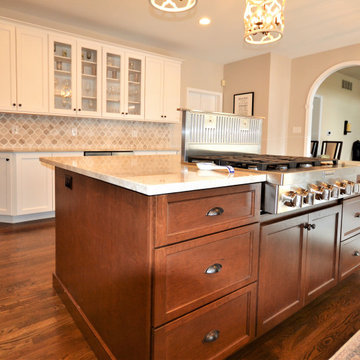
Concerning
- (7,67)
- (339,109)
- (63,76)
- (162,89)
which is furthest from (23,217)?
(339,109)

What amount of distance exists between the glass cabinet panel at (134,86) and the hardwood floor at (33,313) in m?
2.51

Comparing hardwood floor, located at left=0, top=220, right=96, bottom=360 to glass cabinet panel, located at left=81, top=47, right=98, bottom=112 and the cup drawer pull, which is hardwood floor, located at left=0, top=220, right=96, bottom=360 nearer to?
the cup drawer pull

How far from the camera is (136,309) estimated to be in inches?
42.5

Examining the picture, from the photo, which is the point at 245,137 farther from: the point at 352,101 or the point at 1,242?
the point at 352,101

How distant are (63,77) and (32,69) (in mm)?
388

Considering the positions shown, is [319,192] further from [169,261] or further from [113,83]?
[113,83]

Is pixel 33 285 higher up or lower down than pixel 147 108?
lower down

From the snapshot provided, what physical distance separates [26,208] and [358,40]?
5.25 m

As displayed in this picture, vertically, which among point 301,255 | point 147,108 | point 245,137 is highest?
point 147,108

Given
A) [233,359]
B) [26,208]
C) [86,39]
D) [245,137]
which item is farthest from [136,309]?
[86,39]

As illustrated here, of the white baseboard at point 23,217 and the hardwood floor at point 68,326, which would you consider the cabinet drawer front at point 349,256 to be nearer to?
the hardwood floor at point 68,326

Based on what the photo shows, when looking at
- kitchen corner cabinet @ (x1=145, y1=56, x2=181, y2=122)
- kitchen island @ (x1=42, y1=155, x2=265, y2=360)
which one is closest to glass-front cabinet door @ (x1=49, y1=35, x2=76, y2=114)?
kitchen corner cabinet @ (x1=145, y1=56, x2=181, y2=122)

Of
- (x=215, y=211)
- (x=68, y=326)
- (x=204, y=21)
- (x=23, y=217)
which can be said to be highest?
(x=204, y=21)

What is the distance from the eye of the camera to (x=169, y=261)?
102 centimetres
